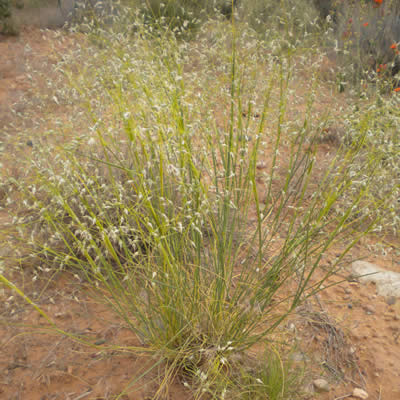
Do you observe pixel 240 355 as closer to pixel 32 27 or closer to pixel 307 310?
pixel 307 310

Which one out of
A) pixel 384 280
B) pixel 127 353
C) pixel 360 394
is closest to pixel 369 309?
pixel 384 280

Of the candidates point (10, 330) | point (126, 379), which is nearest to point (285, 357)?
point (126, 379)

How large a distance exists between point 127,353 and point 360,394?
1.36m

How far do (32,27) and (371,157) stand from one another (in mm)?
9486

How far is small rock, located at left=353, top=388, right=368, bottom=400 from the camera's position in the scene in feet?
6.31

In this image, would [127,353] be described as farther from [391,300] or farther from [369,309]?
[391,300]

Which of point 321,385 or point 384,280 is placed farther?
point 384,280

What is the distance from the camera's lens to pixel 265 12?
7.29 metres

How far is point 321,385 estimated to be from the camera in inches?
75.9

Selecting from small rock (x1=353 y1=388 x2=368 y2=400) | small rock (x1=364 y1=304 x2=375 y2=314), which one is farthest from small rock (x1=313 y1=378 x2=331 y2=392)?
small rock (x1=364 y1=304 x2=375 y2=314)

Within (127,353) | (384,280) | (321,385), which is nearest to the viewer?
(321,385)

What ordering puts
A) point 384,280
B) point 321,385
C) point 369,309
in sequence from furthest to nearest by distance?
point 384,280
point 369,309
point 321,385

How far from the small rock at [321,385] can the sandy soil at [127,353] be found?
34 millimetres

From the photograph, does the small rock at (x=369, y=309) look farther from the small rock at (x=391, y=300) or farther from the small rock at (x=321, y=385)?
the small rock at (x=321, y=385)
